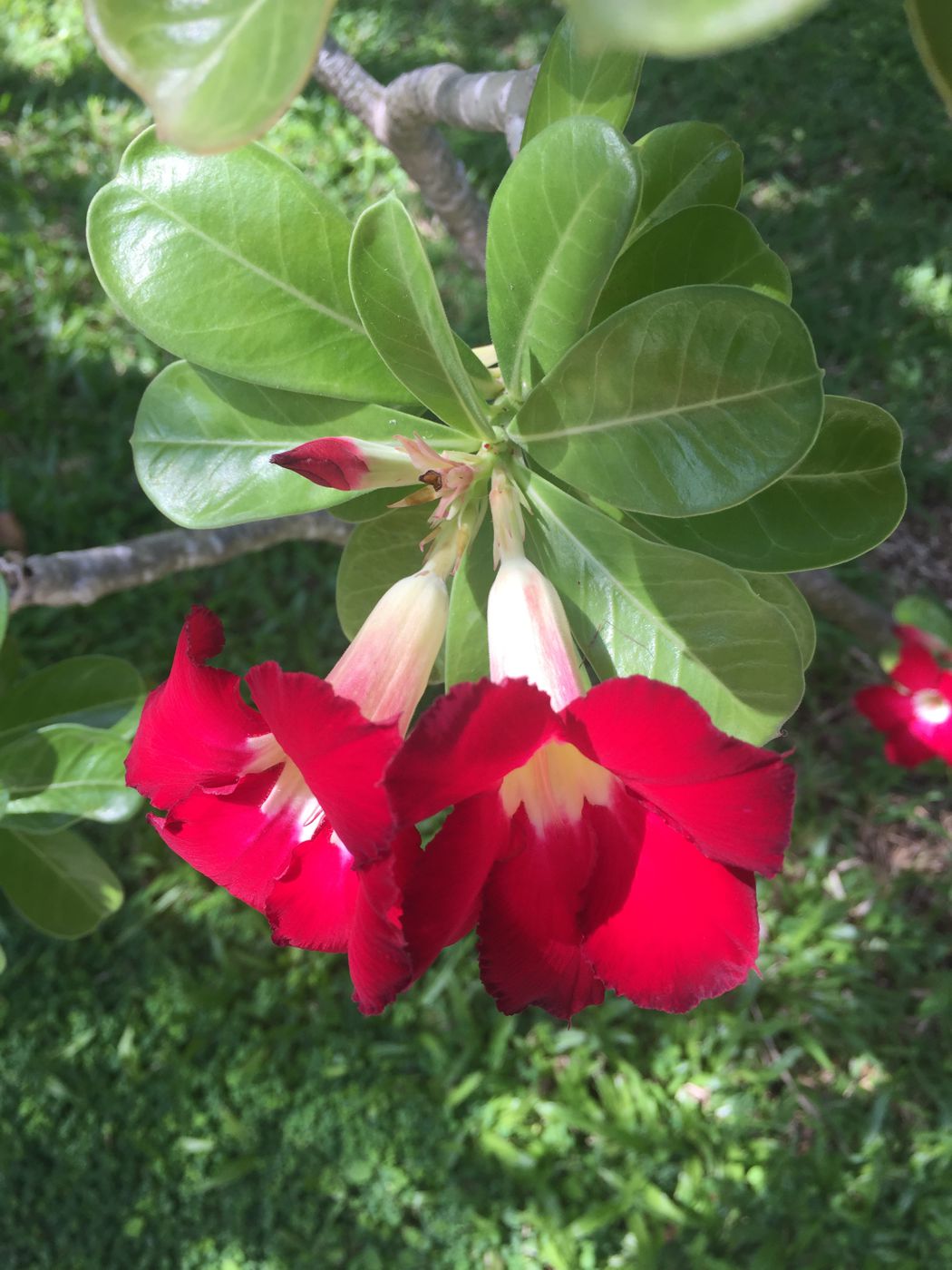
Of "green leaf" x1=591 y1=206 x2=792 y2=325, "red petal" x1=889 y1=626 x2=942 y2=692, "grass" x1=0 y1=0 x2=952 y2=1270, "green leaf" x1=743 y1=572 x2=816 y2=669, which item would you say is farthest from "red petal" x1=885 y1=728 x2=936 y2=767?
"green leaf" x1=591 y1=206 x2=792 y2=325

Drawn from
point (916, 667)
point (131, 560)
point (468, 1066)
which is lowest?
point (468, 1066)

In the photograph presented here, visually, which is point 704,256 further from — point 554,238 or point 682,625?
point 682,625

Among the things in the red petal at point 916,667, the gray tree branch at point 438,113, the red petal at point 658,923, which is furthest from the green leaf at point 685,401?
the red petal at point 916,667

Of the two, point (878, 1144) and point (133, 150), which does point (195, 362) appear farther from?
point (878, 1144)

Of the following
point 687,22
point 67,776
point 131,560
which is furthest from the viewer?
point 131,560

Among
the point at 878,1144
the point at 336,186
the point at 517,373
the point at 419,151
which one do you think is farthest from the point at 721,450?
the point at 336,186

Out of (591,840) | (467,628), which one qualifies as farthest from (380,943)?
(467,628)

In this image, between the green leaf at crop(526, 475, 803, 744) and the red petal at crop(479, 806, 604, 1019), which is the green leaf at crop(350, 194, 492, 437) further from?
the red petal at crop(479, 806, 604, 1019)
